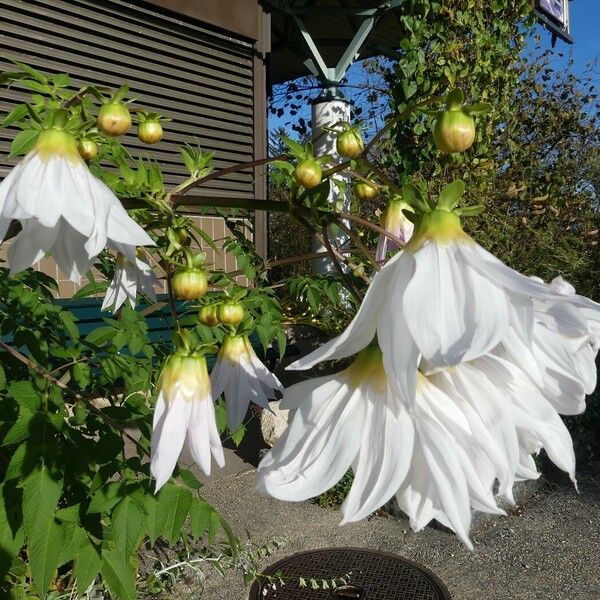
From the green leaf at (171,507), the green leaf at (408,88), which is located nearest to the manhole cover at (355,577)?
the green leaf at (171,507)

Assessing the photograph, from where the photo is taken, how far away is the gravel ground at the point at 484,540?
293 centimetres

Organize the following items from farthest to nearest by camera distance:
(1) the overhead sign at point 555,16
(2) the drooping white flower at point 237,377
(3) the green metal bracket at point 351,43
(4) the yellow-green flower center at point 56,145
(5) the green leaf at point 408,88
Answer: (1) the overhead sign at point 555,16
(3) the green metal bracket at point 351,43
(5) the green leaf at point 408,88
(2) the drooping white flower at point 237,377
(4) the yellow-green flower center at point 56,145

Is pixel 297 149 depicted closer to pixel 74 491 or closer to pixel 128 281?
pixel 128 281

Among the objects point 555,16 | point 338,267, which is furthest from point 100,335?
point 555,16

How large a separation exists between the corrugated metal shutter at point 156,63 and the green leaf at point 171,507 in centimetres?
231

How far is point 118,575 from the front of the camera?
1.26 m

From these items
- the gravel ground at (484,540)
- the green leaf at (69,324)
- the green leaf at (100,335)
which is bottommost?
the gravel ground at (484,540)

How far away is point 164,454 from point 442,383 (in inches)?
9.3

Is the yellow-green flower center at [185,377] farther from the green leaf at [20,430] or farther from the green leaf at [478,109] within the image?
the green leaf at [20,430]

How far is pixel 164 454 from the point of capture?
58 centimetres

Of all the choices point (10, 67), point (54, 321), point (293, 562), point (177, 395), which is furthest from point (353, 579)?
point (10, 67)

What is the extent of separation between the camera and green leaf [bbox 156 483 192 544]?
1.23 metres

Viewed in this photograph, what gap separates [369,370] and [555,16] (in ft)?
21.1

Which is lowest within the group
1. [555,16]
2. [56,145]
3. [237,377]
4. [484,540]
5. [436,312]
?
[484,540]
